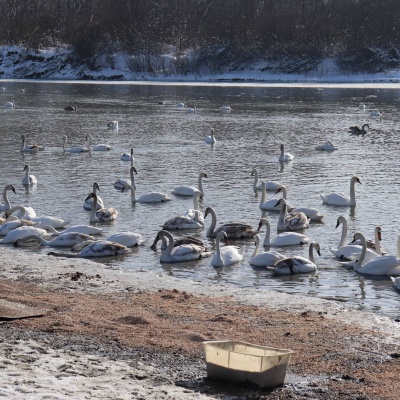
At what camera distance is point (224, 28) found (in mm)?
82125

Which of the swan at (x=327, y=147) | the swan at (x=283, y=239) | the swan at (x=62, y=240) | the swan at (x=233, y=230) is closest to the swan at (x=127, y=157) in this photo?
the swan at (x=327, y=147)

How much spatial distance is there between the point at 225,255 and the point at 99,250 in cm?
189

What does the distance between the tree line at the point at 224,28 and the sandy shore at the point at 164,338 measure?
63.3 m

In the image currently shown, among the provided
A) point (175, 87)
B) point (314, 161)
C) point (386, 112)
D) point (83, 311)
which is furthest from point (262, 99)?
point (83, 311)

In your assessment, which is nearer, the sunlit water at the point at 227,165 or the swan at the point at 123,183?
the sunlit water at the point at 227,165

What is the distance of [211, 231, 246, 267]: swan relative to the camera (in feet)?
42.1

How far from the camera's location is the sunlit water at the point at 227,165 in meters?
12.8

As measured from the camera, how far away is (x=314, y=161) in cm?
2500

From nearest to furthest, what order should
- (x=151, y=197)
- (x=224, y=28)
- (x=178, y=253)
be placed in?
(x=178, y=253) < (x=151, y=197) < (x=224, y=28)

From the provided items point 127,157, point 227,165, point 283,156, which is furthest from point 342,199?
point 127,157

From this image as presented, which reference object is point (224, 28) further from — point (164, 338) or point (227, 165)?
point (164, 338)

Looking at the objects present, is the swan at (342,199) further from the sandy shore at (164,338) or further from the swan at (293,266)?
the sandy shore at (164,338)

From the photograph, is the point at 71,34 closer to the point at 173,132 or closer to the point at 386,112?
the point at 386,112

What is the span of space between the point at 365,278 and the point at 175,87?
2051 inches
